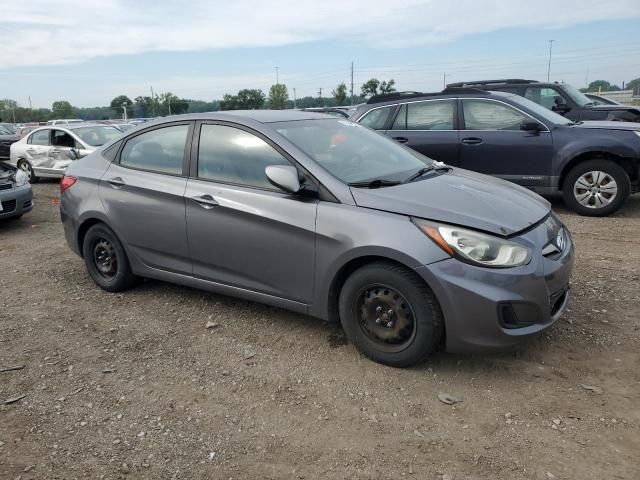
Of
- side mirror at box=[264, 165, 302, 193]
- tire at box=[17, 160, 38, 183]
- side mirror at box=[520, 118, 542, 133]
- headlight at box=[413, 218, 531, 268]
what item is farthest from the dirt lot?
tire at box=[17, 160, 38, 183]

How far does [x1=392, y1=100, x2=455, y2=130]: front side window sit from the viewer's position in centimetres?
797

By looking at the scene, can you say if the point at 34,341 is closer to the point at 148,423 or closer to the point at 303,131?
the point at 148,423

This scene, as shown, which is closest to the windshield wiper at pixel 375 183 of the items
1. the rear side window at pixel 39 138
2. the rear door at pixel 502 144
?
the rear door at pixel 502 144

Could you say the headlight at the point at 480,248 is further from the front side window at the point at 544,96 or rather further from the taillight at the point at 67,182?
the front side window at the point at 544,96

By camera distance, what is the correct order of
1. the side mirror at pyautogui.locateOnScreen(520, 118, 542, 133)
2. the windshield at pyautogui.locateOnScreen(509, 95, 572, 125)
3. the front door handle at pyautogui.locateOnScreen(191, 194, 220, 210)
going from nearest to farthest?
1. the front door handle at pyautogui.locateOnScreen(191, 194, 220, 210)
2. the side mirror at pyautogui.locateOnScreen(520, 118, 542, 133)
3. the windshield at pyautogui.locateOnScreen(509, 95, 572, 125)

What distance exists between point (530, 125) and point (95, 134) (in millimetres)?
9408

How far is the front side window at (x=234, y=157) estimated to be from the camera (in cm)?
387

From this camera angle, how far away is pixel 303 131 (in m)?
4.09

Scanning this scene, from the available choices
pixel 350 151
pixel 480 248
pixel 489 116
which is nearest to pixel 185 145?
pixel 350 151

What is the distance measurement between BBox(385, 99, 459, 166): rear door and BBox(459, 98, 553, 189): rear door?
0.47 ft

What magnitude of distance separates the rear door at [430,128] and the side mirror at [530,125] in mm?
914

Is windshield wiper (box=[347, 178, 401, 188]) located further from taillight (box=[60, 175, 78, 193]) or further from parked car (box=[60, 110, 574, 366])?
taillight (box=[60, 175, 78, 193])

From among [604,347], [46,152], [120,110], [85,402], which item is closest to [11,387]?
[85,402]

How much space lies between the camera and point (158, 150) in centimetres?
455
